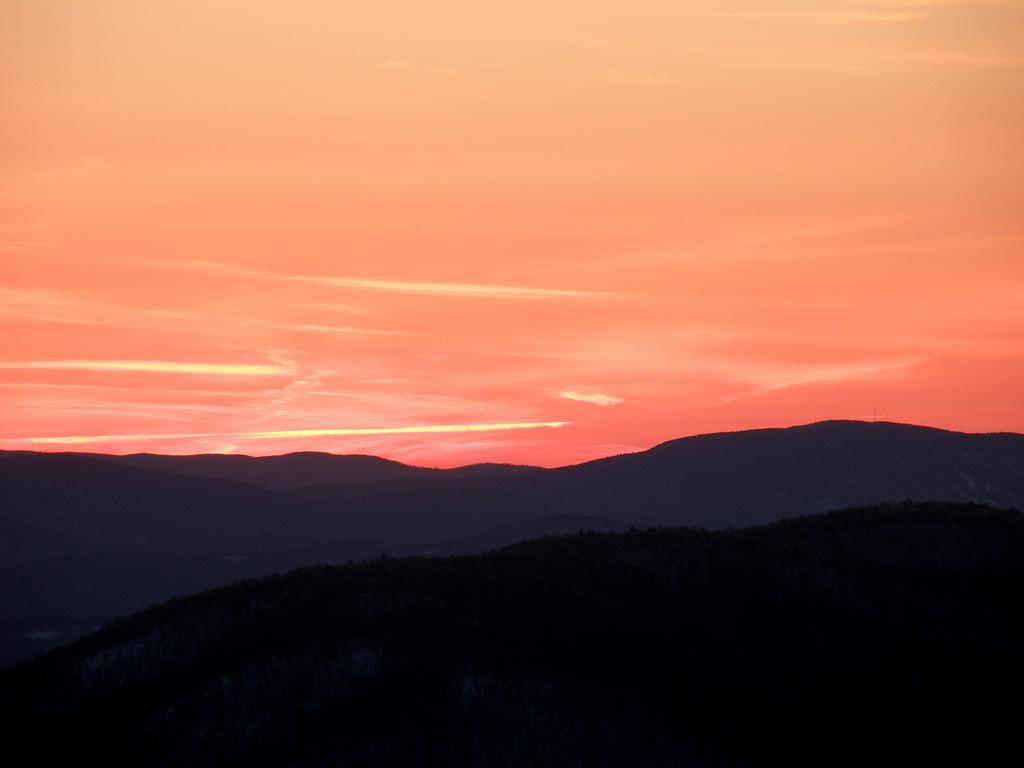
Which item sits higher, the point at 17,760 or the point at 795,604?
the point at 795,604

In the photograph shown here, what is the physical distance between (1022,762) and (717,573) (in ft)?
74.2

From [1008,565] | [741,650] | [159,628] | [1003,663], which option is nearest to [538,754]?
[741,650]

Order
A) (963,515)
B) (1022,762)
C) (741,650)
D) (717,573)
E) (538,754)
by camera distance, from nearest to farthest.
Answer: (538,754)
(1022,762)
(741,650)
(717,573)
(963,515)

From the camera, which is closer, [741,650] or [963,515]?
[741,650]

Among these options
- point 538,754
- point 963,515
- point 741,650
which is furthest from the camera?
point 963,515

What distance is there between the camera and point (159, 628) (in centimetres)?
8781

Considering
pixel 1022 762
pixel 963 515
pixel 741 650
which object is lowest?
pixel 1022 762

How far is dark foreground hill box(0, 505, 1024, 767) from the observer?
7712cm

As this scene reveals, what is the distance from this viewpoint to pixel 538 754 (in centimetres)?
7744

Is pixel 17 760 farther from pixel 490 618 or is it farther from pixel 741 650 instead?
pixel 741 650

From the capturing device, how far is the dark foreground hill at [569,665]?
77.1 m

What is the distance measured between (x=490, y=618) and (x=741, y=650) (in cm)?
1568

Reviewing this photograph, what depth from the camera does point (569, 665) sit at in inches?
3327

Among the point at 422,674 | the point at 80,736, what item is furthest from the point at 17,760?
the point at 422,674
